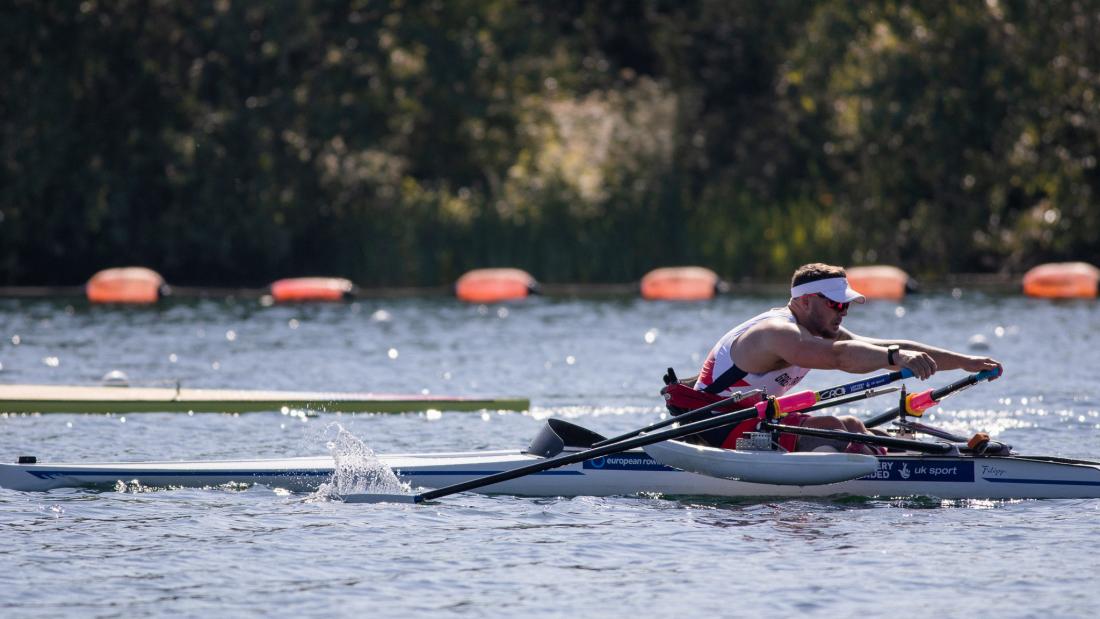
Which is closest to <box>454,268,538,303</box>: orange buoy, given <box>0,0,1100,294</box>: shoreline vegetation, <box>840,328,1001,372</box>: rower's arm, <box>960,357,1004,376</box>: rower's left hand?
<box>0,0,1100,294</box>: shoreline vegetation

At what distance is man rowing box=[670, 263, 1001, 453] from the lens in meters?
10.7

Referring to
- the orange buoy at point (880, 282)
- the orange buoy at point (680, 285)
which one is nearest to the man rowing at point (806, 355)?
the orange buoy at point (880, 282)

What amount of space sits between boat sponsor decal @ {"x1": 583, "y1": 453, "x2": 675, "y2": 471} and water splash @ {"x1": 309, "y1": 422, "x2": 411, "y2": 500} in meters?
1.32

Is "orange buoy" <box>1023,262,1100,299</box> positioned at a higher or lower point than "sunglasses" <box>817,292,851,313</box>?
higher

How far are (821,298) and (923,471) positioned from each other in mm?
1329

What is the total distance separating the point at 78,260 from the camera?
39.4 m

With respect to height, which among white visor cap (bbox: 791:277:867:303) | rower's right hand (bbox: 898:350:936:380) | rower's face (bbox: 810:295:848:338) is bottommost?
rower's right hand (bbox: 898:350:936:380)

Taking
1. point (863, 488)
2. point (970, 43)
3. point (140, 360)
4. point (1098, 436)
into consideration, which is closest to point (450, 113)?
point (970, 43)

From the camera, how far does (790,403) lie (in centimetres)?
1067

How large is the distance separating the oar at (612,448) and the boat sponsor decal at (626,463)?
0.44 ft

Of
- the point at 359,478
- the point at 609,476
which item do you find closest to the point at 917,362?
the point at 609,476

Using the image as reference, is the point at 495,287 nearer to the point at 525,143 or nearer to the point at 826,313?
the point at 525,143

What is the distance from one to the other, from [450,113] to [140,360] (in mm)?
20988

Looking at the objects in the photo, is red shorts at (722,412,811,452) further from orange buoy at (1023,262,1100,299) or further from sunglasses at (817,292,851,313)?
orange buoy at (1023,262,1100,299)
